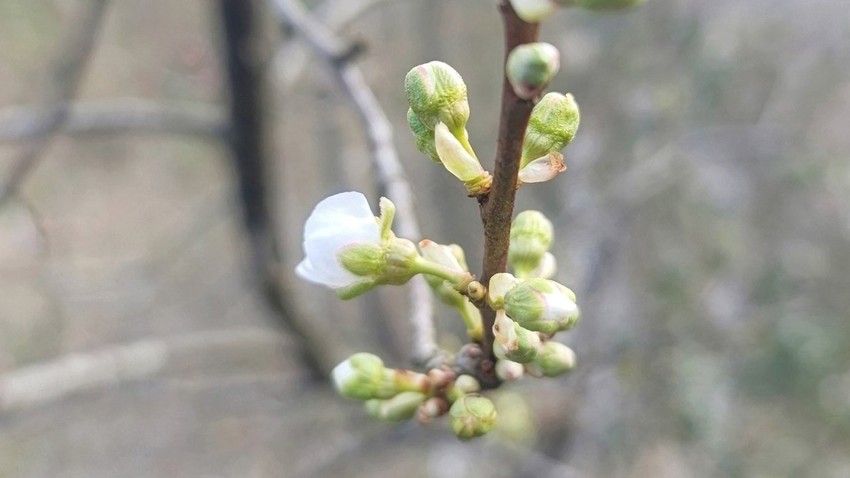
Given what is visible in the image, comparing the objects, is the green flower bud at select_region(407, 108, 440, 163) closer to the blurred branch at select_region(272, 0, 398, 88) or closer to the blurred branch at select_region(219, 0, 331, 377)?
the blurred branch at select_region(219, 0, 331, 377)

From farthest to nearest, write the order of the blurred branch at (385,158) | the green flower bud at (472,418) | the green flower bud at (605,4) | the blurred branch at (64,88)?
the blurred branch at (64,88), the blurred branch at (385,158), the green flower bud at (472,418), the green flower bud at (605,4)

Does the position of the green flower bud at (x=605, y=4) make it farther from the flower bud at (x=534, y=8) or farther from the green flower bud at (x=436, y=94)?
the green flower bud at (x=436, y=94)

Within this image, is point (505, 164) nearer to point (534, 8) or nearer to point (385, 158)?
point (534, 8)

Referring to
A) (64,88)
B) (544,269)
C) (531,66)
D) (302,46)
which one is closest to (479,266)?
(302,46)

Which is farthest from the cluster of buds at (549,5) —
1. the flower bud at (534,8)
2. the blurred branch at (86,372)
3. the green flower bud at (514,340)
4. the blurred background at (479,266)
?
the blurred branch at (86,372)

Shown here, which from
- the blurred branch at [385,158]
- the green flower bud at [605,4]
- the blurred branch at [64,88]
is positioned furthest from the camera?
the blurred branch at [64,88]

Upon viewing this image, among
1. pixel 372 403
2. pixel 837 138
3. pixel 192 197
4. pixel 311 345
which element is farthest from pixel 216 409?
pixel 837 138

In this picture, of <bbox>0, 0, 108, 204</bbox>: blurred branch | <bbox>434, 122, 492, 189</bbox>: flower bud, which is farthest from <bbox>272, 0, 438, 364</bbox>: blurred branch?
<bbox>0, 0, 108, 204</bbox>: blurred branch
